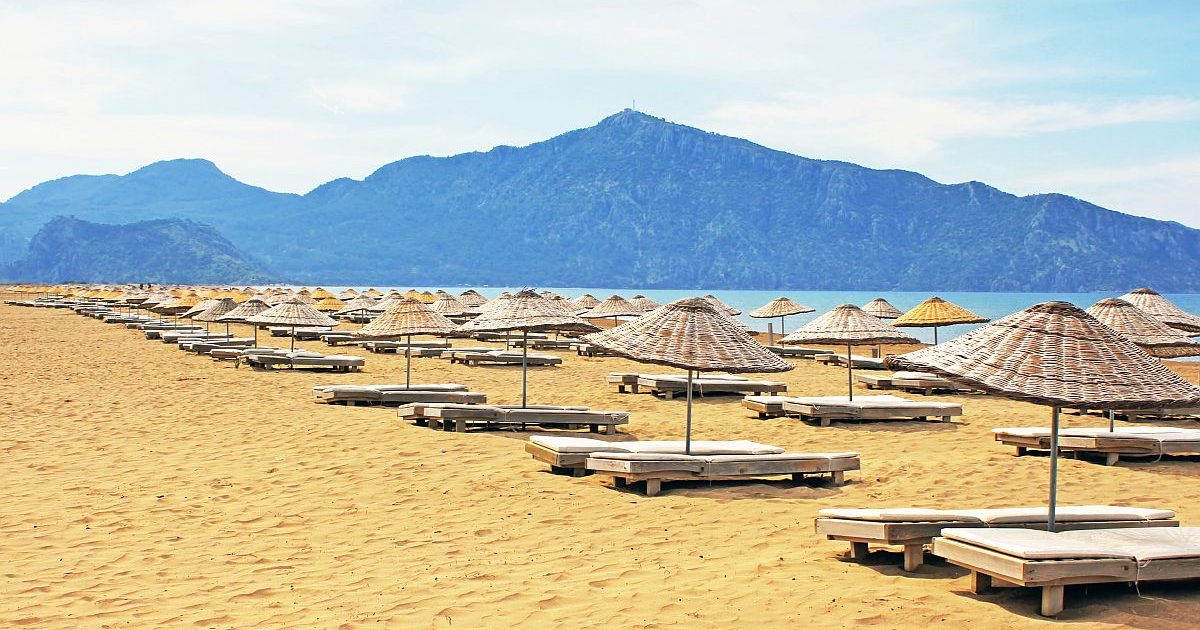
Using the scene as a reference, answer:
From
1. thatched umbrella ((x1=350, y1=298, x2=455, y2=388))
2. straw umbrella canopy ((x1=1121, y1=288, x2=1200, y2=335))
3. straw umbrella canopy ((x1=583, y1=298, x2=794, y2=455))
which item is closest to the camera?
straw umbrella canopy ((x1=583, y1=298, x2=794, y2=455))

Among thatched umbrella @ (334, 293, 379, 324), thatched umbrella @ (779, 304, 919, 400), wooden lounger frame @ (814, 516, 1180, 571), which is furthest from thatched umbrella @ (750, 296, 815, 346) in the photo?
wooden lounger frame @ (814, 516, 1180, 571)

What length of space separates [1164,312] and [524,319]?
445 inches

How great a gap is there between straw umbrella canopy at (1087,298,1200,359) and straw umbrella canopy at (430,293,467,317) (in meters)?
18.3

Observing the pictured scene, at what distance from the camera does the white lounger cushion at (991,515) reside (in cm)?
648

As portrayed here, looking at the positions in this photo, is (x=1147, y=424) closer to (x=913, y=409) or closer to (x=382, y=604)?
(x=913, y=409)

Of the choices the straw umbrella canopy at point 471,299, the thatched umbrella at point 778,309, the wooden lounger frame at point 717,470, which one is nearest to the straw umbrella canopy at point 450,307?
the straw umbrella canopy at point 471,299

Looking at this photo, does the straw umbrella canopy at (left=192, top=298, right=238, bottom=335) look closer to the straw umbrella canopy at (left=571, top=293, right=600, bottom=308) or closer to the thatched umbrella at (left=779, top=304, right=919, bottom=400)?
the straw umbrella canopy at (left=571, top=293, right=600, bottom=308)

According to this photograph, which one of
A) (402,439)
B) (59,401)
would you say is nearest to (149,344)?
(59,401)

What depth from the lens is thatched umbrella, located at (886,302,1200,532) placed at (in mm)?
6012

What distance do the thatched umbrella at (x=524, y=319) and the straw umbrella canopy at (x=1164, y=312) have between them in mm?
9812

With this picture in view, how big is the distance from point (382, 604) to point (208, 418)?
8633mm

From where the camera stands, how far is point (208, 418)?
13547mm

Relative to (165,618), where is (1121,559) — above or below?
above

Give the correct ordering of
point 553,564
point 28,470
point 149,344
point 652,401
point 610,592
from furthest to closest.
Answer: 1. point 149,344
2. point 652,401
3. point 28,470
4. point 553,564
5. point 610,592
